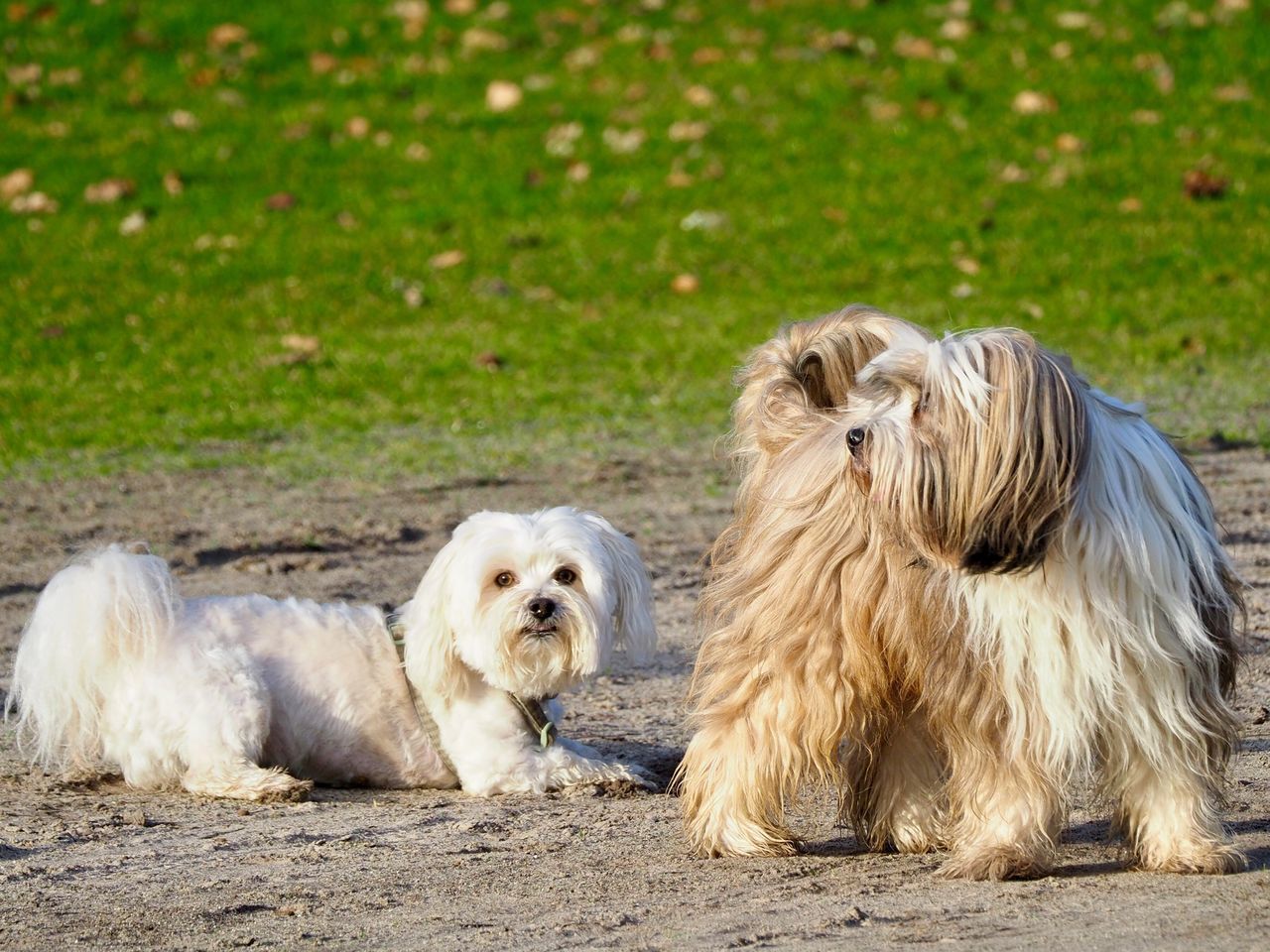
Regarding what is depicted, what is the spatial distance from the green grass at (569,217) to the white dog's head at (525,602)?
4550mm

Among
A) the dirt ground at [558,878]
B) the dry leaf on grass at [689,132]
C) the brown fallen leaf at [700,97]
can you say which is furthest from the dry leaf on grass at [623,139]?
the dirt ground at [558,878]

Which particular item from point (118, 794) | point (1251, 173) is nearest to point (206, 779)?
point (118, 794)

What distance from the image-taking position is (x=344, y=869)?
459 centimetres

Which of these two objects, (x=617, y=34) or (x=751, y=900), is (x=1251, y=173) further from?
(x=751, y=900)

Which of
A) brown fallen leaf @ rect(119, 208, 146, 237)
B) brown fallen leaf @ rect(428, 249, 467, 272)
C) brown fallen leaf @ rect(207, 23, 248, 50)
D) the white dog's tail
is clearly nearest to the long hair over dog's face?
the white dog's tail

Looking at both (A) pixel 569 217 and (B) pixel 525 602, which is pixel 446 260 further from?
(B) pixel 525 602

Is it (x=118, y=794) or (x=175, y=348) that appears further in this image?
(x=175, y=348)

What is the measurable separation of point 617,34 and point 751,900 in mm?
15532

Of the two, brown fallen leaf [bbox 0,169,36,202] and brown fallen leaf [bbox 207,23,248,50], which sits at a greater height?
brown fallen leaf [bbox 207,23,248,50]

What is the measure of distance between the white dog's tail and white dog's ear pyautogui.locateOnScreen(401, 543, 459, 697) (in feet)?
2.36

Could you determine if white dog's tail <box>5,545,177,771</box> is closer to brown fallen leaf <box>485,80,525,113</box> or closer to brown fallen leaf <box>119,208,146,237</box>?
brown fallen leaf <box>119,208,146,237</box>

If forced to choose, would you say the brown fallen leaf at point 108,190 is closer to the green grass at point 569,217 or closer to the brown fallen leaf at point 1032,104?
the green grass at point 569,217

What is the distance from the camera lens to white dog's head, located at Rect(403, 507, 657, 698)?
534 centimetres

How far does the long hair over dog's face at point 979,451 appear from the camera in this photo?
3.84m
